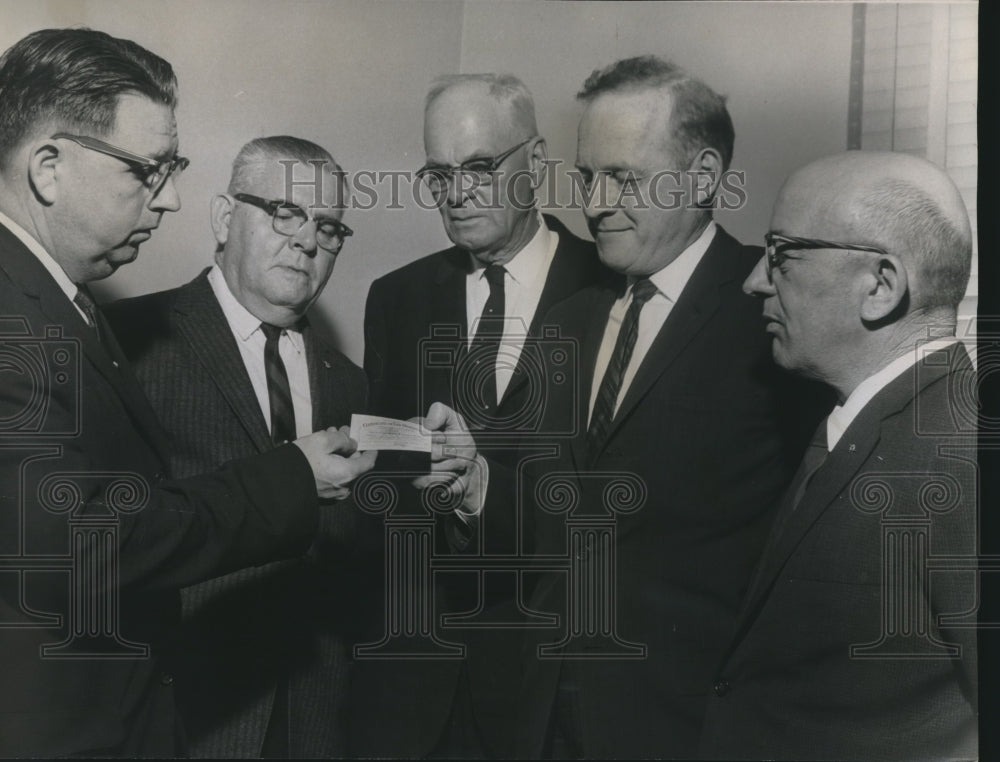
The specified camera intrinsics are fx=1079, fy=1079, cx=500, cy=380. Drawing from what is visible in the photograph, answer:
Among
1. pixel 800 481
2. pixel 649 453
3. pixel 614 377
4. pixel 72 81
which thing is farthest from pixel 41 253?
pixel 800 481

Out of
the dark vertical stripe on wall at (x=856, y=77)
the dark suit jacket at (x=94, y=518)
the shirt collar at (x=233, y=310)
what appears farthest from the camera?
the dark vertical stripe on wall at (x=856, y=77)

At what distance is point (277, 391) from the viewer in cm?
307

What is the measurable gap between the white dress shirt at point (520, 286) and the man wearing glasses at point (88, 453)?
55 centimetres

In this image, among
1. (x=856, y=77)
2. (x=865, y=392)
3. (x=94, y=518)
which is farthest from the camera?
(x=856, y=77)

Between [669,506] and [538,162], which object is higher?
[538,162]

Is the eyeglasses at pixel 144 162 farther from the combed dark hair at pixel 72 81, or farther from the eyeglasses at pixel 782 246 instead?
the eyeglasses at pixel 782 246

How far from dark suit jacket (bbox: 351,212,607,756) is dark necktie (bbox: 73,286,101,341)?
760 millimetres

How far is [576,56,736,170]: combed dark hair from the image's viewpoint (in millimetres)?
3137

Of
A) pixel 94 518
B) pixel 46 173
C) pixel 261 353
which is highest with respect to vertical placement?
pixel 46 173

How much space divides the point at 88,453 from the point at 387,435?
0.83 metres

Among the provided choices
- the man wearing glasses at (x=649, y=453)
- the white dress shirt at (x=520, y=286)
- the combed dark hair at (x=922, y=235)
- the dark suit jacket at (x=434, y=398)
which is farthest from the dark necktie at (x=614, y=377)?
the combed dark hair at (x=922, y=235)

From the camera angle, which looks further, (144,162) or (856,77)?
(856,77)

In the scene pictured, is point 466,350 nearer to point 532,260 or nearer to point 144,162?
point 532,260

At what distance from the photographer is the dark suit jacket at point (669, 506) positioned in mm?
3078
